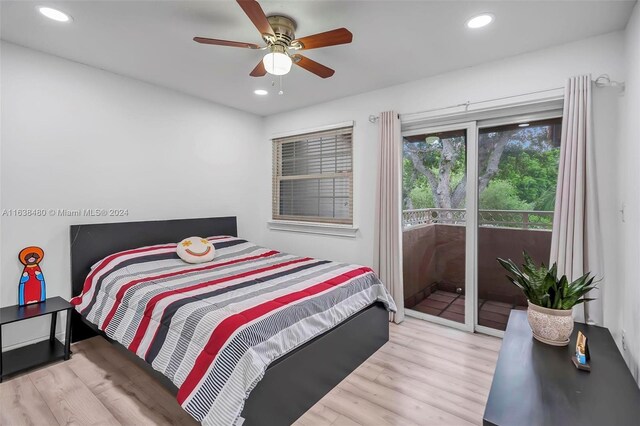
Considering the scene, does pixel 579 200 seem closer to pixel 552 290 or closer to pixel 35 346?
pixel 552 290

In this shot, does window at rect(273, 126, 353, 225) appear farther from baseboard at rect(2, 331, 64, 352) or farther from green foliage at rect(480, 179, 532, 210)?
baseboard at rect(2, 331, 64, 352)

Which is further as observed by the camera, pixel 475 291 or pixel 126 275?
pixel 475 291

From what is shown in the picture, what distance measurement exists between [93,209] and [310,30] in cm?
258

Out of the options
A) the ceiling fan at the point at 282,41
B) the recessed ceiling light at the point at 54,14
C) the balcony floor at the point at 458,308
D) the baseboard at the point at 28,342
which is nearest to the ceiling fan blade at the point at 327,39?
the ceiling fan at the point at 282,41

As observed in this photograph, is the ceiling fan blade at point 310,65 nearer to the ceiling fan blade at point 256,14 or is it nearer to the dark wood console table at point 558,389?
the ceiling fan blade at point 256,14

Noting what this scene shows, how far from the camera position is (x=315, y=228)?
4.18 m

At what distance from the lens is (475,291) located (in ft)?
10.2

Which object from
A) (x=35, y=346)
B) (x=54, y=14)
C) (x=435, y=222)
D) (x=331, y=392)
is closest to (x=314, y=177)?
(x=435, y=222)

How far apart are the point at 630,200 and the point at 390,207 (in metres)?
1.82

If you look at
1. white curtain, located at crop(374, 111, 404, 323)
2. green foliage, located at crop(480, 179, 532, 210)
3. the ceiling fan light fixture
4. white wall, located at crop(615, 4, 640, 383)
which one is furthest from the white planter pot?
the ceiling fan light fixture

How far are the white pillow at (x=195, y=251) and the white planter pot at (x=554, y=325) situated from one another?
8.90 feet

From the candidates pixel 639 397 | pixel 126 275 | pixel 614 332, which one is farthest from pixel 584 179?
pixel 126 275

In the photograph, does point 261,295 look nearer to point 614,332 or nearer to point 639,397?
point 639,397

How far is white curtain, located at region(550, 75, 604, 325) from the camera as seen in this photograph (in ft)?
7.51
